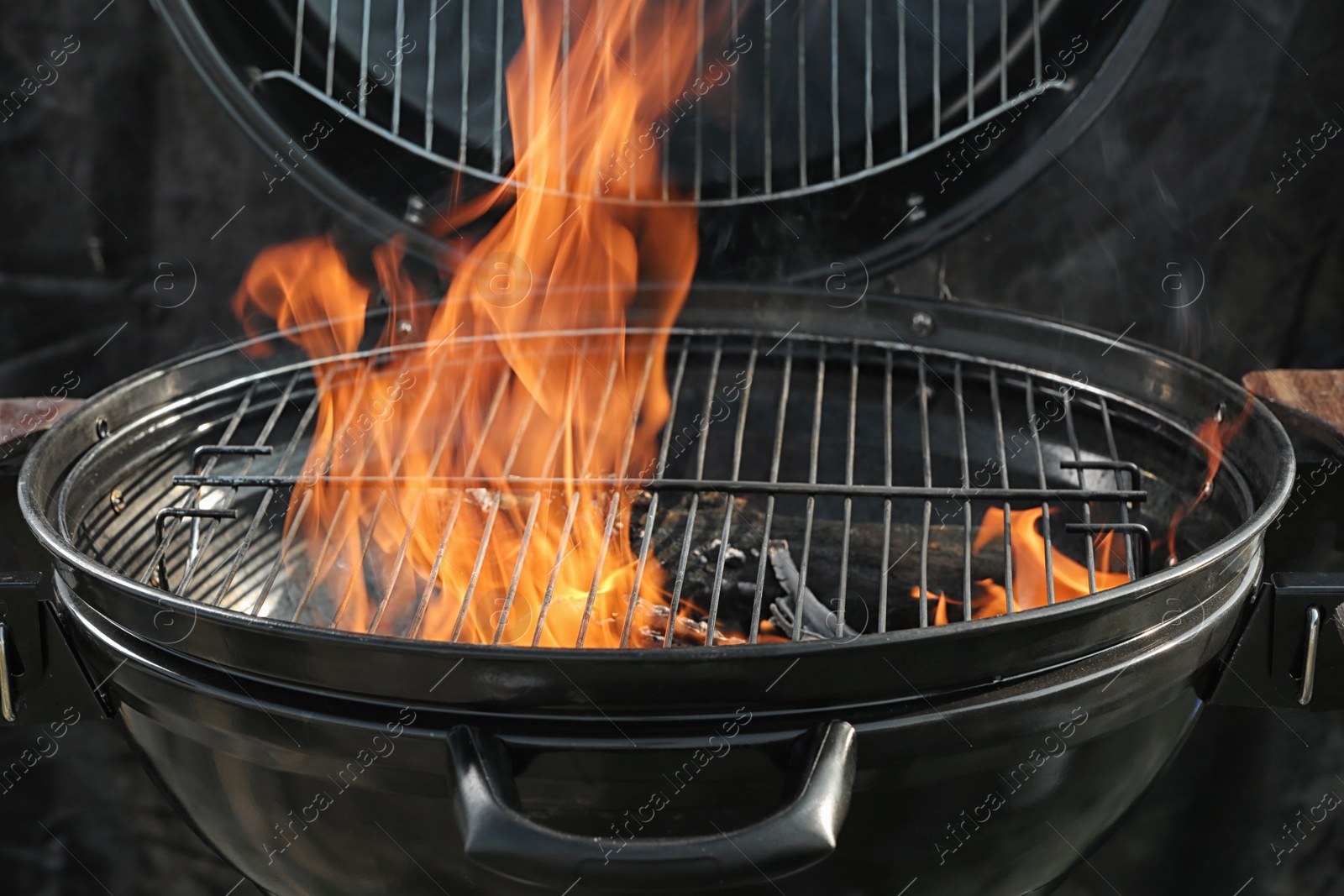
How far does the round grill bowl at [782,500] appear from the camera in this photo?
0.69 metres

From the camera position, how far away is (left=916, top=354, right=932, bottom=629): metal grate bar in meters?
0.88

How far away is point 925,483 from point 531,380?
0.44 m

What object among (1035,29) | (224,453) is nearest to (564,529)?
(224,453)

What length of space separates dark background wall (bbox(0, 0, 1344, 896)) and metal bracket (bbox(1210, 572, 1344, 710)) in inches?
24.8

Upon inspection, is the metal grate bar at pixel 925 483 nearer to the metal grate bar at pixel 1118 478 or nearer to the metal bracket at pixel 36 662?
the metal grate bar at pixel 1118 478

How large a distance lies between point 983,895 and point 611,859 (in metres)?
0.37

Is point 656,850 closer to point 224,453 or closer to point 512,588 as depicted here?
point 512,588

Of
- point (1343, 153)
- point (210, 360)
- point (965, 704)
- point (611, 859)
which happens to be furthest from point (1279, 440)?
Answer: point (210, 360)

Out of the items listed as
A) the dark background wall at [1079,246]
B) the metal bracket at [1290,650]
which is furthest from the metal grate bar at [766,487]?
the dark background wall at [1079,246]

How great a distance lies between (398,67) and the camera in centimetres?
140

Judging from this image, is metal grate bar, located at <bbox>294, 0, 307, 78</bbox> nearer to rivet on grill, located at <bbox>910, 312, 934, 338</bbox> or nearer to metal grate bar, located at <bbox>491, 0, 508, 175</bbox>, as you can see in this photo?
metal grate bar, located at <bbox>491, 0, 508, 175</bbox>

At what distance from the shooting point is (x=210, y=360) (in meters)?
1.19

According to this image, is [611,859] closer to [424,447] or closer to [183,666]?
[183,666]

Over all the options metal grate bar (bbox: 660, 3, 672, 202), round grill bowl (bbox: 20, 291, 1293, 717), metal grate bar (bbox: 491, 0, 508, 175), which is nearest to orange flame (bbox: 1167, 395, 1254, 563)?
round grill bowl (bbox: 20, 291, 1293, 717)
